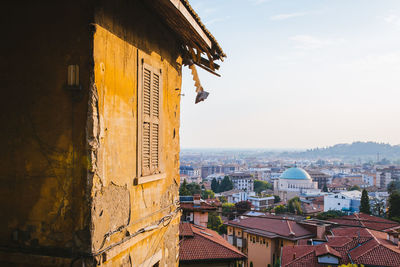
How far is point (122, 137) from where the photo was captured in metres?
3.73

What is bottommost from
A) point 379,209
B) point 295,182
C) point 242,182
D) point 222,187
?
point 242,182

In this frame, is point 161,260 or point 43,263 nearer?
point 43,263

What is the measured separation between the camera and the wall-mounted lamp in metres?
3.23

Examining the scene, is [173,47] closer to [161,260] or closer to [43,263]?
[161,260]

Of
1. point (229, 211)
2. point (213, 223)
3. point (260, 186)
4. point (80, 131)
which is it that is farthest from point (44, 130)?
point (260, 186)

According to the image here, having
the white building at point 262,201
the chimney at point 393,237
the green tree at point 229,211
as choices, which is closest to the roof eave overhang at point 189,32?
the green tree at point 229,211

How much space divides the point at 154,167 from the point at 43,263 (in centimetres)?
181

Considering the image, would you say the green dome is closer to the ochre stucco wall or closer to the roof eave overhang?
the roof eave overhang

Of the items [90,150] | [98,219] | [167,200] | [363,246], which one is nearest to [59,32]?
[90,150]

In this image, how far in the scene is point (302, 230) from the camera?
99.3 ft

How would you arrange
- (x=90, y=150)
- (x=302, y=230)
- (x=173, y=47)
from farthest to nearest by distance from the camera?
(x=302, y=230) < (x=173, y=47) < (x=90, y=150)

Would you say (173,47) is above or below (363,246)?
above

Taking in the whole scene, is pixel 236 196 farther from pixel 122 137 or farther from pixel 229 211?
pixel 122 137

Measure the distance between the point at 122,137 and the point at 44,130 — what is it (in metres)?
0.75
